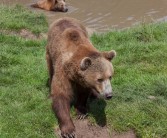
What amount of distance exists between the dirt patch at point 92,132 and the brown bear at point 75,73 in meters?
0.16

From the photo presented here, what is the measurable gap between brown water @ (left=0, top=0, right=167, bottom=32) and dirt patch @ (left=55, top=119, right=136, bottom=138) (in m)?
5.68

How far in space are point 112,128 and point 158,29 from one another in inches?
181

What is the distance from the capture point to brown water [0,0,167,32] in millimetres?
12031

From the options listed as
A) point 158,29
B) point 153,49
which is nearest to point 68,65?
point 153,49

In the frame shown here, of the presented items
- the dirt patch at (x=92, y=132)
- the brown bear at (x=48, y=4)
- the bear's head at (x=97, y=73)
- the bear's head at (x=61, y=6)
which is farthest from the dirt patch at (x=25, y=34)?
the bear's head at (x=97, y=73)

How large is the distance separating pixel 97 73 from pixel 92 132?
2.88ft

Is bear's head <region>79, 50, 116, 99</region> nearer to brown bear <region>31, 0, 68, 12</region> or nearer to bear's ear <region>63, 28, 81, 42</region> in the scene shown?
bear's ear <region>63, 28, 81, 42</region>

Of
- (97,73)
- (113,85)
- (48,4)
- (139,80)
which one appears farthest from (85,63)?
(48,4)

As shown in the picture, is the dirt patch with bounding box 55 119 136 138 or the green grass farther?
the green grass

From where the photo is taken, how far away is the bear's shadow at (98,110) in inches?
238

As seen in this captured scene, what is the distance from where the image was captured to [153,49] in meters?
8.68

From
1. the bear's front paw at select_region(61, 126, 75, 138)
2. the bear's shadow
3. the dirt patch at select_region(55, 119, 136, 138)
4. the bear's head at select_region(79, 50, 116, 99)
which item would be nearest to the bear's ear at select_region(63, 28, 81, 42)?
the bear's head at select_region(79, 50, 116, 99)

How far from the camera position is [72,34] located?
20.8 ft

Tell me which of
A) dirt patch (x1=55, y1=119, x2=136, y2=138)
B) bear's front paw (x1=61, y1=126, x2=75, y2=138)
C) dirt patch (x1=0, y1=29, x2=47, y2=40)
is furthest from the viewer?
dirt patch (x1=0, y1=29, x2=47, y2=40)
